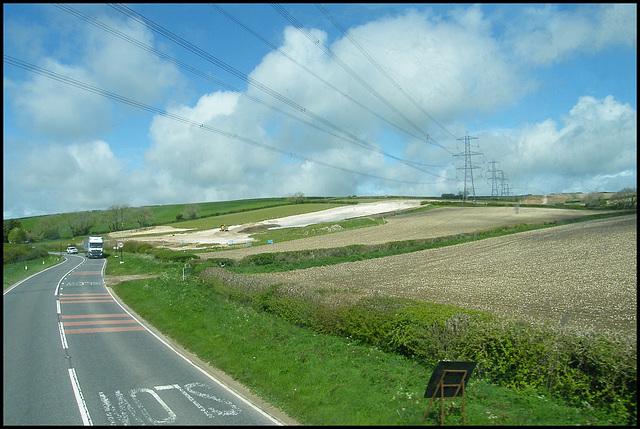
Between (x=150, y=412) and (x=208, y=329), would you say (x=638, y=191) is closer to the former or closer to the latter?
(x=150, y=412)

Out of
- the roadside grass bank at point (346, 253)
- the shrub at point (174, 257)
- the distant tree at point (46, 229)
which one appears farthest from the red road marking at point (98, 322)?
the shrub at point (174, 257)

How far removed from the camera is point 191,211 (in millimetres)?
113438

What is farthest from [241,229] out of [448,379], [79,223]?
[448,379]

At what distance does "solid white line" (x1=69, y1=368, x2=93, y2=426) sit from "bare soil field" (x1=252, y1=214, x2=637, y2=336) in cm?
942

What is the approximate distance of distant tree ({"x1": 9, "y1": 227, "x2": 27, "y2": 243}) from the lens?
10.1 meters

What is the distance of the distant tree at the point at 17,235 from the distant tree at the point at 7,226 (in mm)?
78

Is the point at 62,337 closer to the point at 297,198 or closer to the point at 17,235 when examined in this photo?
the point at 17,235

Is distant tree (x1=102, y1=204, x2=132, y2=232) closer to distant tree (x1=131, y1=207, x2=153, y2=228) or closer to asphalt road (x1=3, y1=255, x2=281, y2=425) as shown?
distant tree (x1=131, y1=207, x2=153, y2=228)

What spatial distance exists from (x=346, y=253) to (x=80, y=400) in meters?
39.0

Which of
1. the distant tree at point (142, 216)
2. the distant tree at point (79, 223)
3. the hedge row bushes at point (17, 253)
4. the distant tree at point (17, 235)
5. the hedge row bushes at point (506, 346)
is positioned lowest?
the hedge row bushes at point (506, 346)

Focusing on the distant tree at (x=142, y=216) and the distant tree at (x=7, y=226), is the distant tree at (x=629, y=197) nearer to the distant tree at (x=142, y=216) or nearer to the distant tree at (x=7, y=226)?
the distant tree at (x=7, y=226)

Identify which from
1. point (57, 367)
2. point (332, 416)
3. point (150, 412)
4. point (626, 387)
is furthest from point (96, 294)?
point (626, 387)

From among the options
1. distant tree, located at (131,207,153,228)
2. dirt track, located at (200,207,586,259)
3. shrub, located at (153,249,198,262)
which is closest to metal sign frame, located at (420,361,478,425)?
dirt track, located at (200,207,586,259)

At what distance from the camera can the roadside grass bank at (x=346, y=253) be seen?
4294 cm
